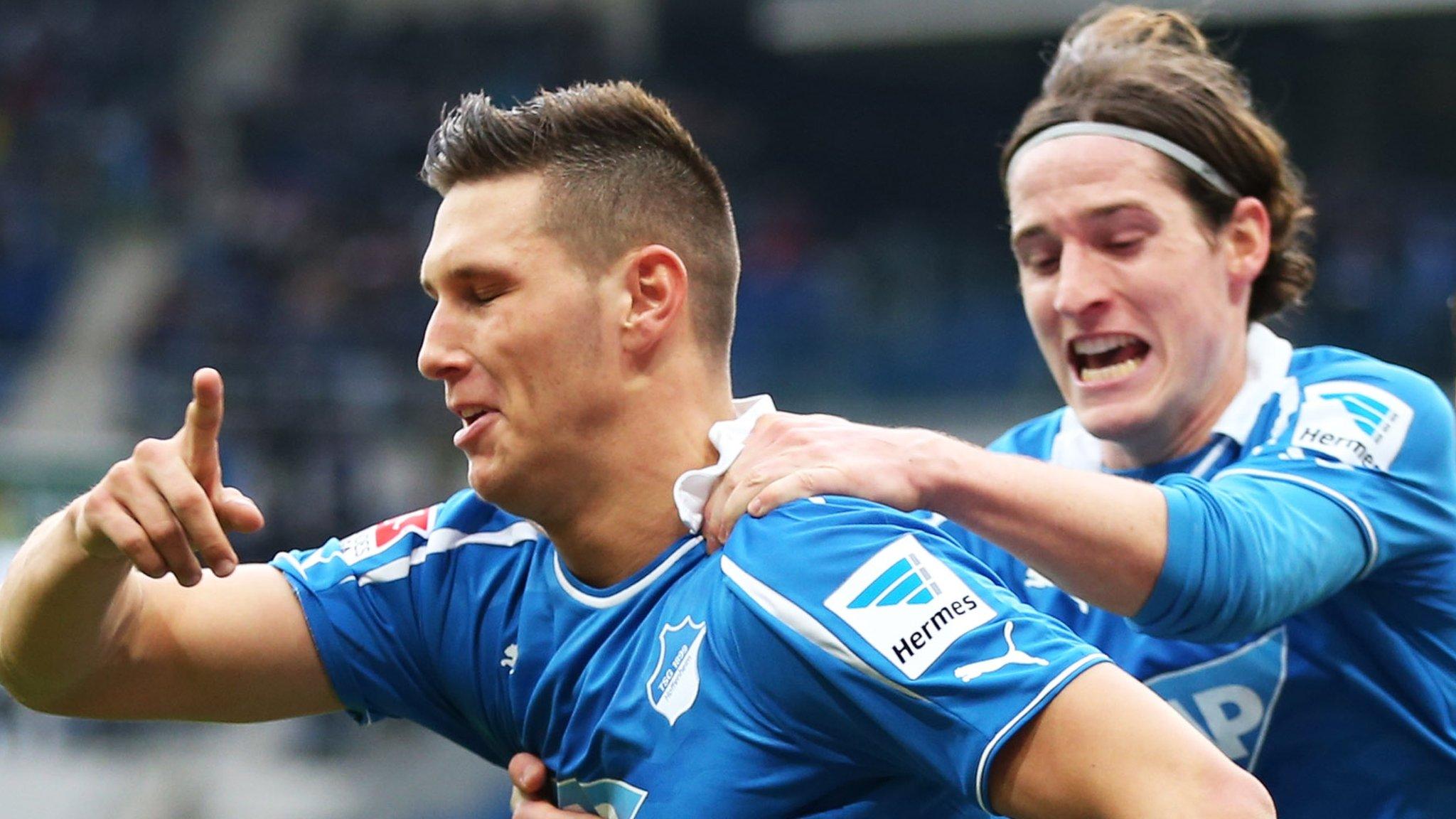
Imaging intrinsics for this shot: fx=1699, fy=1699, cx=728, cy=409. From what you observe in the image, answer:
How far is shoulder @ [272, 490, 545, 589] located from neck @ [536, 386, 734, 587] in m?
0.21

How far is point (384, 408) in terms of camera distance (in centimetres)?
1094

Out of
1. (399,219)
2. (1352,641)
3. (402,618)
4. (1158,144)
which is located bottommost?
(1352,641)

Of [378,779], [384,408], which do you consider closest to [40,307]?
[384,408]

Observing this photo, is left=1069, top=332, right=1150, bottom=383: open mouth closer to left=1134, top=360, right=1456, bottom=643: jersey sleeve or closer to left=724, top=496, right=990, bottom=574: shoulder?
left=1134, top=360, right=1456, bottom=643: jersey sleeve

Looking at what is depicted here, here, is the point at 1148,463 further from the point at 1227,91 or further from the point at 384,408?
the point at 384,408

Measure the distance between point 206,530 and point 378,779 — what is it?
24.7ft

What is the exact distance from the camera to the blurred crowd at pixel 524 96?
40.3 ft

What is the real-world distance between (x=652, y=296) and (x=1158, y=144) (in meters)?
1.14

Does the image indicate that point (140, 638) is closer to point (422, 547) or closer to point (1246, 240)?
point (422, 547)

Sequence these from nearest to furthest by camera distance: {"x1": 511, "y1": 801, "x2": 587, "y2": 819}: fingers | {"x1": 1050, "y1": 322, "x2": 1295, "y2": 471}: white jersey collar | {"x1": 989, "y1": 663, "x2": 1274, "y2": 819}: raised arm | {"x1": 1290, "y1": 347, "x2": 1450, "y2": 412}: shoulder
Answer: {"x1": 989, "y1": 663, "x2": 1274, "y2": 819}: raised arm, {"x1": 511, "y1": 801, "x2": 587, "y2": 819}: fingers, {"x1": 1290, "y1": 347, "x2": 1450, "y2": 412}: shoulder, {"x1": 1050, "y1": 322, "x2": 1295, "y2": 471}: white jersey collar

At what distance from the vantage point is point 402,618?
2623 millimetres

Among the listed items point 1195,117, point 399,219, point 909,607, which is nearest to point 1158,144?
point 1195,117

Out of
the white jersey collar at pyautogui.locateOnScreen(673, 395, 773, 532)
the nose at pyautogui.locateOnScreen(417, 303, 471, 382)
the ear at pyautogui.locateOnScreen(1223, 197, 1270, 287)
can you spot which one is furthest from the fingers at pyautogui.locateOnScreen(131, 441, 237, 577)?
the ear at pyautogui.locateOnScreen(1223, 197, 1270, 287)

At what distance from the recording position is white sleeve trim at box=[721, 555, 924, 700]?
1934 millimetres
